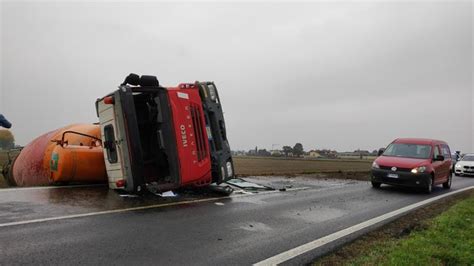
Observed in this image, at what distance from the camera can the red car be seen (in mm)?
13016

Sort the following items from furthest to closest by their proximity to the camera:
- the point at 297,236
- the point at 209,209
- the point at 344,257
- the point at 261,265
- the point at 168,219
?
the point at 209,209 → the point at 168,219 → the point at 297,236 → the point at 344,257 → the point at 261,265

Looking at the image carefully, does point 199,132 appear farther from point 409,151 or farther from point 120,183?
point 409,151

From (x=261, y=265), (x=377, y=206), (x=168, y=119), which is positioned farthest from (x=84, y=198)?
(x=377, y=206)

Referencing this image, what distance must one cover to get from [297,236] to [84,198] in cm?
444

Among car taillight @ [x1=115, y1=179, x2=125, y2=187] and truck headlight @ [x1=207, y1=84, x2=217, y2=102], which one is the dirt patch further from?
truck headlight @ [x1=207, y1=84, x2=217, y2=102]

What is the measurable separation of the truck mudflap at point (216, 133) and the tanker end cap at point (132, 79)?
63.1 inches

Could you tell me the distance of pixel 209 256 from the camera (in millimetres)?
4730

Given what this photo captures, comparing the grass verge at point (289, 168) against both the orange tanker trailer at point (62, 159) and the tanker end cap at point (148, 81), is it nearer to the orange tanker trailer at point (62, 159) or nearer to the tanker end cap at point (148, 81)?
the orange tanker trailer at point (62, 159)

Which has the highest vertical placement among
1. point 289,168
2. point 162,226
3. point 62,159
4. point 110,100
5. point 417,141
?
point 110,100

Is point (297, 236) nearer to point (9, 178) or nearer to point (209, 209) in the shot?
point (209, 209)

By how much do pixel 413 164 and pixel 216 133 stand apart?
23.1ft

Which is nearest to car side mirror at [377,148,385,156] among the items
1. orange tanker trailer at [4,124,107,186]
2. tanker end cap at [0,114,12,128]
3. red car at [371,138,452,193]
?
red car at [371,138,452,193]

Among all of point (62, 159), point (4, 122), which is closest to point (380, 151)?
point (62, 159)

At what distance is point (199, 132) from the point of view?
9289 mm
